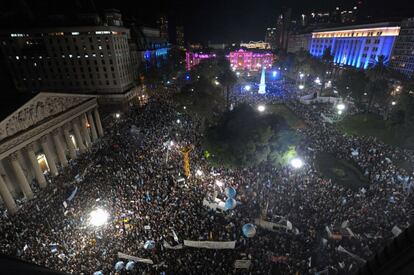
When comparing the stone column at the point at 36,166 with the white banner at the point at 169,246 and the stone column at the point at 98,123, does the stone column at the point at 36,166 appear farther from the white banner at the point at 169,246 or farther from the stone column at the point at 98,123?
the white banner at the point at 169,246

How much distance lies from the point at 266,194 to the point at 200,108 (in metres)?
18.9

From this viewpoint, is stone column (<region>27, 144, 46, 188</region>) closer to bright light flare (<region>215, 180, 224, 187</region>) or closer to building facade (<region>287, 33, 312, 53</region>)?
bright light flare (<region>215, 180, 224, 187</region>)

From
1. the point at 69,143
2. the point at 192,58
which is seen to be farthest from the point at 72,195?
the point at 192,58

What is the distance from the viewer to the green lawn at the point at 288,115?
3860 centimetres

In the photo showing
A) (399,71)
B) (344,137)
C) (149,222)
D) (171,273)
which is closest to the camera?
(171,273)

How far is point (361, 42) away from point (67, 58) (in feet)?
299

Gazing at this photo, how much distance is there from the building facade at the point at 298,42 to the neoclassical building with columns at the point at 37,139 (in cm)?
12250

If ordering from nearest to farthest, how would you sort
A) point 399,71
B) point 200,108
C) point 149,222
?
point 149,222 < point 200,108 < point 399,71

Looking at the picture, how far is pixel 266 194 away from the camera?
65.8 feet

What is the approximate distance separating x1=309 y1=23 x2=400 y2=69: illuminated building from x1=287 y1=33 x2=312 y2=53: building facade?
80.1 feet

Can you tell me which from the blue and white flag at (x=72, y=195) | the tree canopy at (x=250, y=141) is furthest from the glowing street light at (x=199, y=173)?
the blue and white flag at (x=72, y=195)

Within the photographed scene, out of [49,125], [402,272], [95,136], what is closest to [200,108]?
[95,136]

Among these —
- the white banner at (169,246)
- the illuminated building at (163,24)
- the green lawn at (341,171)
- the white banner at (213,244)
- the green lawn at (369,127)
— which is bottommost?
the green lawn at (341,171)

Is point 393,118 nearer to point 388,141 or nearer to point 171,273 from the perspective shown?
point 388,141
